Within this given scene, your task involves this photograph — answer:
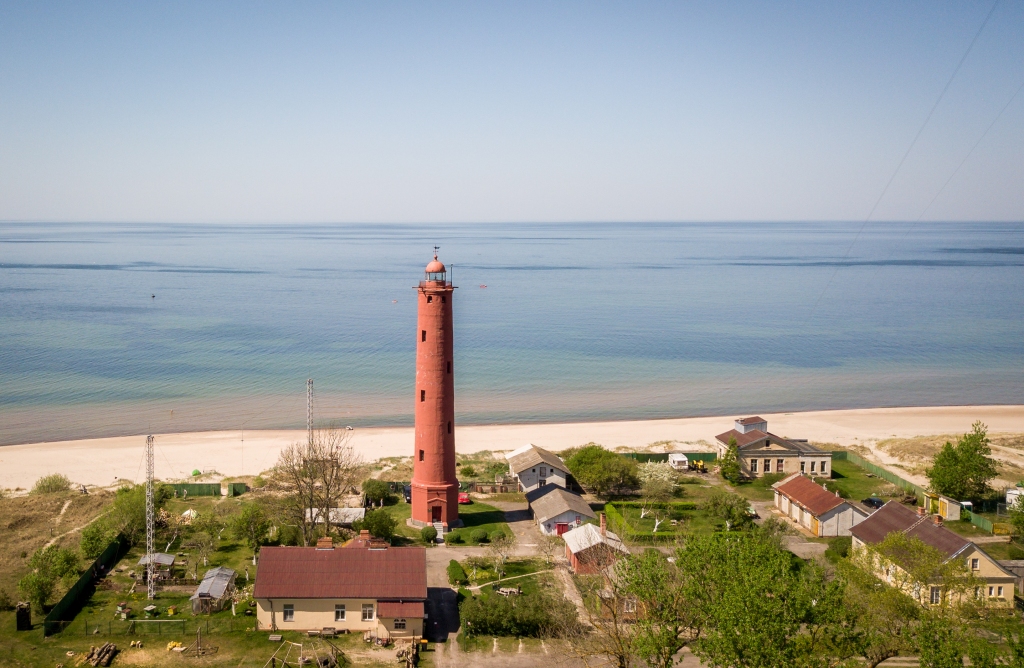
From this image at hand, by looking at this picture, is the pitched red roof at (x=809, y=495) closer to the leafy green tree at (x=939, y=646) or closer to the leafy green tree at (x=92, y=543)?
the leafy green tree at (x=939, y=646)

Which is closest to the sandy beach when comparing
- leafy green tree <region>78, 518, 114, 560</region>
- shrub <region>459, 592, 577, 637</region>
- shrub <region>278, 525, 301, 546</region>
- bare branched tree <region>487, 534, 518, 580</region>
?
shrub <region>278, 525, 301, 546</region>

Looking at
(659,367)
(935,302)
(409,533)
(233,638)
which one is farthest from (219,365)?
(935,302)

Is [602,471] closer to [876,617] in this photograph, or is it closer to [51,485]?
[876,617]

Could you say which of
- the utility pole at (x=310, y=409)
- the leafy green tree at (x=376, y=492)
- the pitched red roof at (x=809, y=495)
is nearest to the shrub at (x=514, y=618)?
the utility pole at (x=310, y=409)

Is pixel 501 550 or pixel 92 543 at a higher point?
pixel 92 543

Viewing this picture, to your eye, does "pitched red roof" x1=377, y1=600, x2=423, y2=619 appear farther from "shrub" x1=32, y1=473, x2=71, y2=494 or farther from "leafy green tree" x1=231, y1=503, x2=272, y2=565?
"shrub" x1=32, y1=473, x2=71, y2=494

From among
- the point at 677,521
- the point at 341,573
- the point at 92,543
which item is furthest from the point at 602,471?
the point at 92,543

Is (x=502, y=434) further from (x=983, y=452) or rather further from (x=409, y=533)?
(x=983, y=452)
